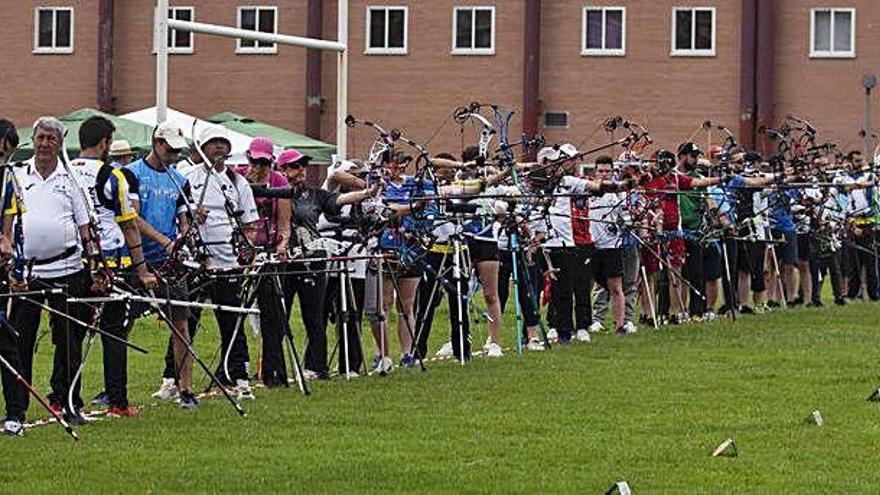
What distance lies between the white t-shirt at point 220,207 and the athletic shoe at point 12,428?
2865 mm

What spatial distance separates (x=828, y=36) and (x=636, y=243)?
37748 mm

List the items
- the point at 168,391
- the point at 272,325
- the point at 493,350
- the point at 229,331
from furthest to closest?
A: the point at 493,350, the point at 272,325, the point at 229,331, the point at 168,391

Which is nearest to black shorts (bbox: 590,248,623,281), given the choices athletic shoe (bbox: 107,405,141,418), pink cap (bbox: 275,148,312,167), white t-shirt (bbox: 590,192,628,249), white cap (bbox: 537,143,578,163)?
white t-shirt (bbox: 590,192,628,249)

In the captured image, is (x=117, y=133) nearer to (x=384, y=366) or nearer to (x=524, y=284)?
(x=524, y=284)

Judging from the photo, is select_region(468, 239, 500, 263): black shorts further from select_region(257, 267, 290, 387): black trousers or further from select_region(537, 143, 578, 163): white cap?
select_region(257, 267, 290, 387): black trousers

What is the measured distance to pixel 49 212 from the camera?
49.4 feet

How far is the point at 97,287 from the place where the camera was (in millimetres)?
15273

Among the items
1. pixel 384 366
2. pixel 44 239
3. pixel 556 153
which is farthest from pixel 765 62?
pixel 44 239

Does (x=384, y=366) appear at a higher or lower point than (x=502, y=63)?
lower

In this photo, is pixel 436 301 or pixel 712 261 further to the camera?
pixel 712 261

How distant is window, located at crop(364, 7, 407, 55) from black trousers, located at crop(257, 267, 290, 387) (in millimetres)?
45558

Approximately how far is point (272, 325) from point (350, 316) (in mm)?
1080

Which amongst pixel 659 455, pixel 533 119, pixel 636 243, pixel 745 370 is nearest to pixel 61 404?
pixel 659 455

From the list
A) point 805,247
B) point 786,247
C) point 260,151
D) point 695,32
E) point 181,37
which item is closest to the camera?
point 260,151
